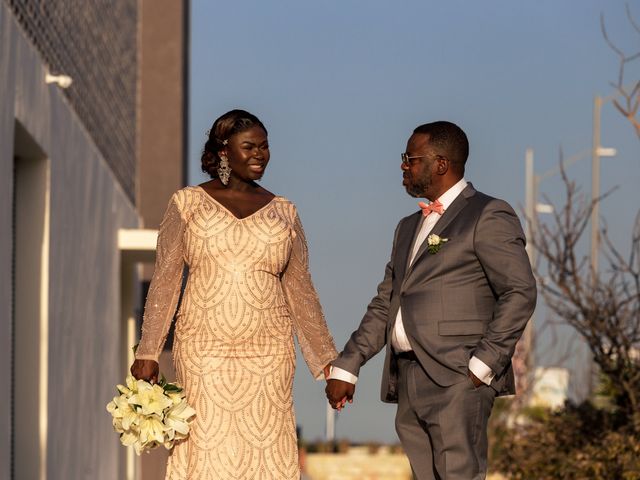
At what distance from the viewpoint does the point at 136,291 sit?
91.0ft

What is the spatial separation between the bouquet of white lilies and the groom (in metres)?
0.76

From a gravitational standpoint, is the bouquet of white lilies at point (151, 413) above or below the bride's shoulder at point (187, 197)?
below

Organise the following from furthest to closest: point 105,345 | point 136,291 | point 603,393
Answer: point 136,291 < point 105,345 < point 603,393

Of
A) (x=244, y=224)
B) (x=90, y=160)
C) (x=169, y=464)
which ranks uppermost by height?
(x=90, y=160)

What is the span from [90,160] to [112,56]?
6527 mm

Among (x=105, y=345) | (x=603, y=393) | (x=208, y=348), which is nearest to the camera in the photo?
(x=208, y=348)

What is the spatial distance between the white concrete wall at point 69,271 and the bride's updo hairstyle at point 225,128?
3492mm

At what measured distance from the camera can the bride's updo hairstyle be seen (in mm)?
8492

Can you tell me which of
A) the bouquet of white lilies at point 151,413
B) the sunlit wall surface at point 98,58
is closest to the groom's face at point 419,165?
the bouquet of white lilies at point 151,413

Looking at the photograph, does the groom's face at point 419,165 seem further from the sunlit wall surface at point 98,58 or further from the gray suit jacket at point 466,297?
the sunlit wall surface at point 98,58

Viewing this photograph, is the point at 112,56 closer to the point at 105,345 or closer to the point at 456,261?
the point at 105,345

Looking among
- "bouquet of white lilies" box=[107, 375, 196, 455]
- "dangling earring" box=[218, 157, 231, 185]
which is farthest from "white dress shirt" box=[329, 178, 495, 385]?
"dangling earring" box=[218, 157, 231, 185]

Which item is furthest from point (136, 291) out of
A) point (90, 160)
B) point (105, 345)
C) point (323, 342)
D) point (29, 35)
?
point (323, 342)

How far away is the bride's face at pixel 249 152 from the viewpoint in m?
8.46
